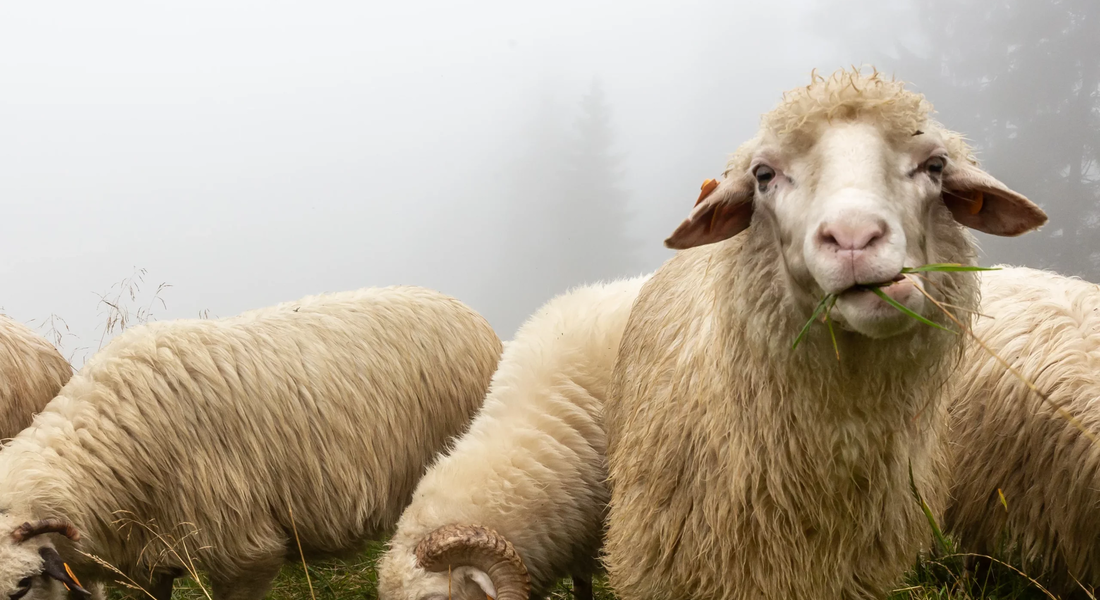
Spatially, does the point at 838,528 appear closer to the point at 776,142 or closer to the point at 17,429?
the point at 776,142

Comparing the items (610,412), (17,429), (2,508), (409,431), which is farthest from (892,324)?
(17,429)

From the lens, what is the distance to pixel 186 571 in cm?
316

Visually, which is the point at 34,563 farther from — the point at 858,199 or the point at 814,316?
Result: the point at 858,199

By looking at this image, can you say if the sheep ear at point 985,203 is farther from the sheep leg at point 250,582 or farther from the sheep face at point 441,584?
the sheep leg at point 250,582

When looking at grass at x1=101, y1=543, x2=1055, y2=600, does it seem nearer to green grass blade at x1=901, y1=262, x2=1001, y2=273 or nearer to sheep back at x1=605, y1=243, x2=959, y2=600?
sheep back at x1=605, y1=243, x2=959, y2=600

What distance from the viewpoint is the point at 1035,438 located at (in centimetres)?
264

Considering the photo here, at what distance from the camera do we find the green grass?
107 inches

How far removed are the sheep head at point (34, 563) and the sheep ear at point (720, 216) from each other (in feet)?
7.97

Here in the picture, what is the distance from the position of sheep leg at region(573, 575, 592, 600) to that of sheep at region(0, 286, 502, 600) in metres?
0.96

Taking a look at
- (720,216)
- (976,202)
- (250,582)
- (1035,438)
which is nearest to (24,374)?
(250,582)

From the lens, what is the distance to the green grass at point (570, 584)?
2711 mm

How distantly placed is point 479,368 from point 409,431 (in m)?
0.53

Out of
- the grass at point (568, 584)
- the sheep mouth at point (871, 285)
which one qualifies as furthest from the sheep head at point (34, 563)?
the sheep mouth at point (871, 285)

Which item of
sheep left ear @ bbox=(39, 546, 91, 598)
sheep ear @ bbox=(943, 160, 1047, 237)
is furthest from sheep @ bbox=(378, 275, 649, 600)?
sheep ear @ bbox=(943, 160, 1047, 237)
